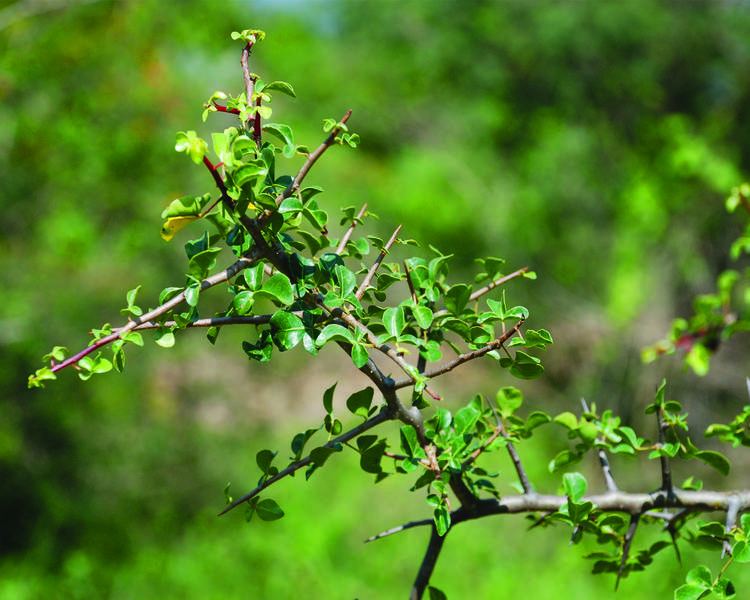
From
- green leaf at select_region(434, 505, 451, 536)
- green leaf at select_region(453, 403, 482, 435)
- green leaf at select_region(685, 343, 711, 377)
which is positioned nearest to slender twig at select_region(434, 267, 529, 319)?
green leaf at select_region(453, 403, 482, 435)

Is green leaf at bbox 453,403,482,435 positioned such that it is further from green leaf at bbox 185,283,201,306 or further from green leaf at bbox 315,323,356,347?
green leaf at bbox 185,283,201,306

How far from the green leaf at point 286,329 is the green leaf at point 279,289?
0.8 inches

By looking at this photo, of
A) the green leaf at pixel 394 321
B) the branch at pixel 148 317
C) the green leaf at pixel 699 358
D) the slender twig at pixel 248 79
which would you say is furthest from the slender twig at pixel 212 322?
the green leaf at pixel 699 358

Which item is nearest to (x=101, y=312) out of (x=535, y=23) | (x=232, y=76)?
(x=232, y=76)

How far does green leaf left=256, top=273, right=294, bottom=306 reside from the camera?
0.84 metres

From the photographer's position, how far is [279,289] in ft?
2.78

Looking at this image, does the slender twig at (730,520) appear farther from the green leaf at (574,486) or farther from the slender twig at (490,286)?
the slender twig at (490,286)

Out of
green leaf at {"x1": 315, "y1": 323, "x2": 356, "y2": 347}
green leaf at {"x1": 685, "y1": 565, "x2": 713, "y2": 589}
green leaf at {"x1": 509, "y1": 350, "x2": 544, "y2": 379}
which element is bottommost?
green leaf at {"x1": 685, "y1": 565, "x2": 713, "y2": 589}

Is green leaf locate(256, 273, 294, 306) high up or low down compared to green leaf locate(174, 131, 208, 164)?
down

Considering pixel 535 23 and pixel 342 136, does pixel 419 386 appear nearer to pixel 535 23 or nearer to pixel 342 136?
pixel 342 136

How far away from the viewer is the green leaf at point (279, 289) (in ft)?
2.77

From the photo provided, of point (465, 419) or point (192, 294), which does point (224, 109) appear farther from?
point (465, 419)

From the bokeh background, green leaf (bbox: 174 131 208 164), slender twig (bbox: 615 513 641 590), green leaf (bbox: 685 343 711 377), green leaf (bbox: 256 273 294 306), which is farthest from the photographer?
the bokeh background

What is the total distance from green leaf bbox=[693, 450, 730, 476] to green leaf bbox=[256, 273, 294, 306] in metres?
0.55
